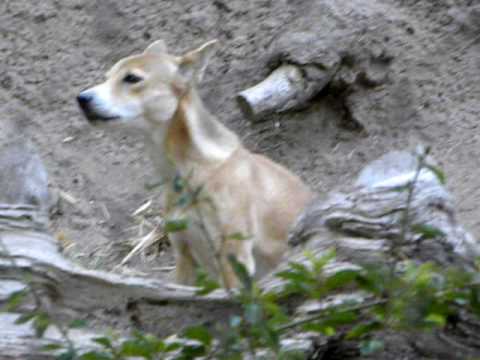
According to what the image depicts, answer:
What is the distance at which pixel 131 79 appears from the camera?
6.63 meters

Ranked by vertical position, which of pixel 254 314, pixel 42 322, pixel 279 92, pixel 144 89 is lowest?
pixel 254 314

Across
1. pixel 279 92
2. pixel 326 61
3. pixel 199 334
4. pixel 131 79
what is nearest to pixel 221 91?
pixel 279 92

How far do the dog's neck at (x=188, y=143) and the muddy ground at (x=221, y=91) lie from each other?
3.71ft

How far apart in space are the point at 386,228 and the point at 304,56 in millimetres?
3432

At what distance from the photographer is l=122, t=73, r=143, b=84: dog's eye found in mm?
6621

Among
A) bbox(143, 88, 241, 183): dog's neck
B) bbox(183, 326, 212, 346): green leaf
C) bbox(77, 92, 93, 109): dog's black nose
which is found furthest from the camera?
bbox(143, 88, 241, 183): dog's neck

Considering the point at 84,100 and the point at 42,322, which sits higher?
the point at 84,100

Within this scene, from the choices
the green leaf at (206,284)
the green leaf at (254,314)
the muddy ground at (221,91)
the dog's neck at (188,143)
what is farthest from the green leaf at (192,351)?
the muddy ground at (221,91)

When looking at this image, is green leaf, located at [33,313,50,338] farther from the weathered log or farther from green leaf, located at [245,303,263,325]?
the weathered log

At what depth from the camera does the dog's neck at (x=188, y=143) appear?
21.6 feet

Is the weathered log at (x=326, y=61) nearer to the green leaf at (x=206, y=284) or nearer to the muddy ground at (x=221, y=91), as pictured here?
the muddy ground at (x=221, y=91)

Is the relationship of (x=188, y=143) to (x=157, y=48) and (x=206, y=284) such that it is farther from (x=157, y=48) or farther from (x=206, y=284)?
(x=206, y=284)

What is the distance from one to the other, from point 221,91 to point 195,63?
1750 mm

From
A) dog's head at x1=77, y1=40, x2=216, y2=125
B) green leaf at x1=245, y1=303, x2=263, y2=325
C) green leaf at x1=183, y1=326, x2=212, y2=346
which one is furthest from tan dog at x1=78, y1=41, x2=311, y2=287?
green leaf at x1=245, y1=303, x2=263, y2=325
